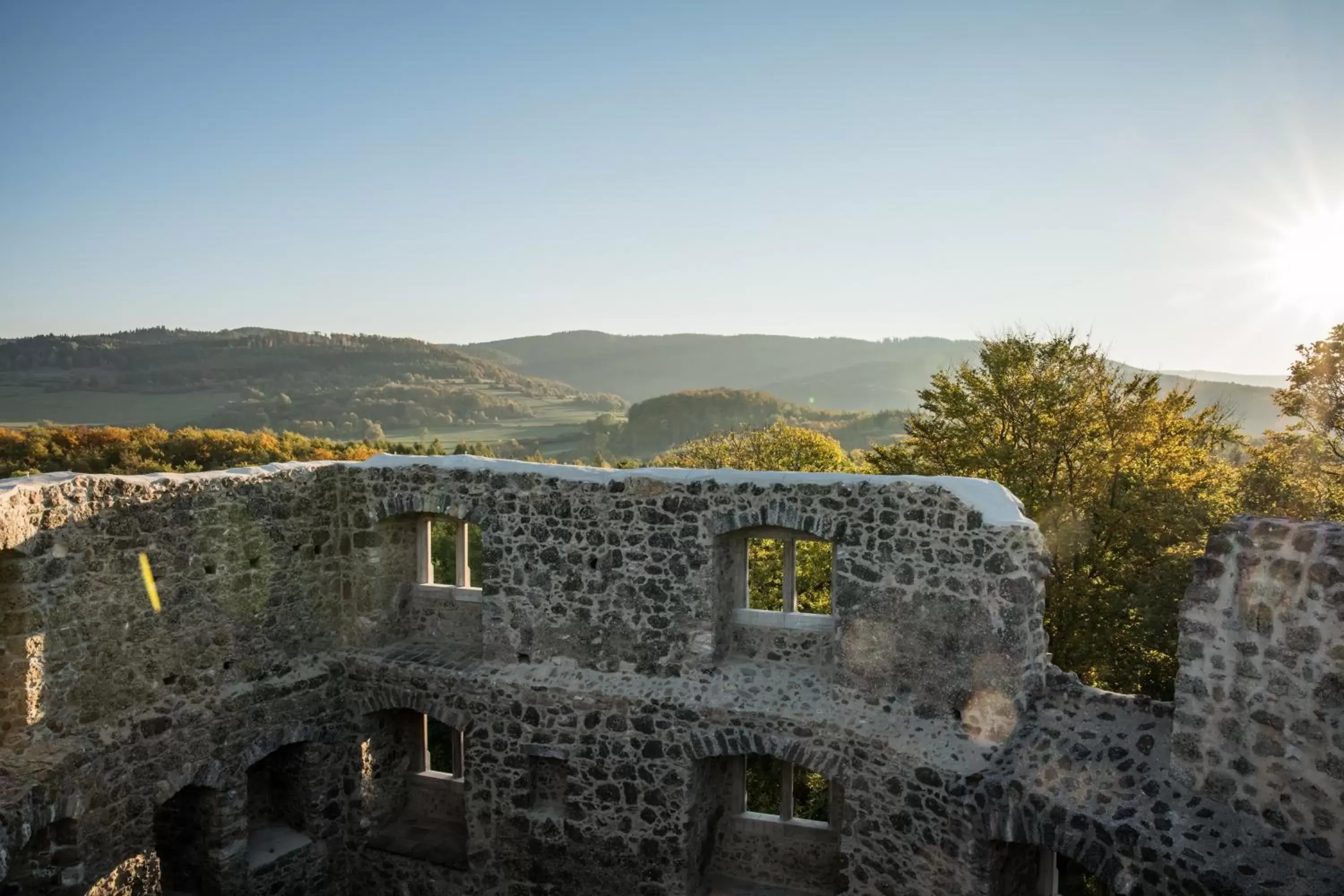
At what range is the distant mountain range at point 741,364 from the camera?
74.6 meters

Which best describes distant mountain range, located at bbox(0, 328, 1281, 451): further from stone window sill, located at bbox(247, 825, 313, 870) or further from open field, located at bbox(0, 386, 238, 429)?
stone window sill, located at bbox(247, 825, 313, 870)

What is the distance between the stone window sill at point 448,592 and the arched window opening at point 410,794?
5.15 feet

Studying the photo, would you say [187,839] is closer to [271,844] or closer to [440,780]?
[271,844]

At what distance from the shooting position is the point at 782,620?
10008 mm

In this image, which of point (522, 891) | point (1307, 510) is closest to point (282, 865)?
point (522, 891)

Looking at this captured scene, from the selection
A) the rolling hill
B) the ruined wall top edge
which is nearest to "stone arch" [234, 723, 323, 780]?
the ruined wall top edge

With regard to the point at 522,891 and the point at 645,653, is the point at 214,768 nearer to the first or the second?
the point at 522,891

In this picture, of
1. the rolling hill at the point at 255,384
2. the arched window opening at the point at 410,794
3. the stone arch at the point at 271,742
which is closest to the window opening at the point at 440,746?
the arched window opening at the point at 410,794

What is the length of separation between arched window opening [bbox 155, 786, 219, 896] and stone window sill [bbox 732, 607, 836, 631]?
20.6 ft

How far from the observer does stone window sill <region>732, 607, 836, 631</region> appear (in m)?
9.81

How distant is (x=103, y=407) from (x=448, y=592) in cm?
2941

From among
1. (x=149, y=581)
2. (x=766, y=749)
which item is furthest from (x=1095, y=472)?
(x=149, y=581)

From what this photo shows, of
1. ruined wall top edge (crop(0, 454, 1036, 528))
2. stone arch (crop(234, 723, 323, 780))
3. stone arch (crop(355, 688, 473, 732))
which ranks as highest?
ruined wall top edge (crop(0, 454, 1036, 528))

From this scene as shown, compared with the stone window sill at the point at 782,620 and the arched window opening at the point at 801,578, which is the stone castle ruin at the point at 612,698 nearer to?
the stone window sill at the point at 782,620
